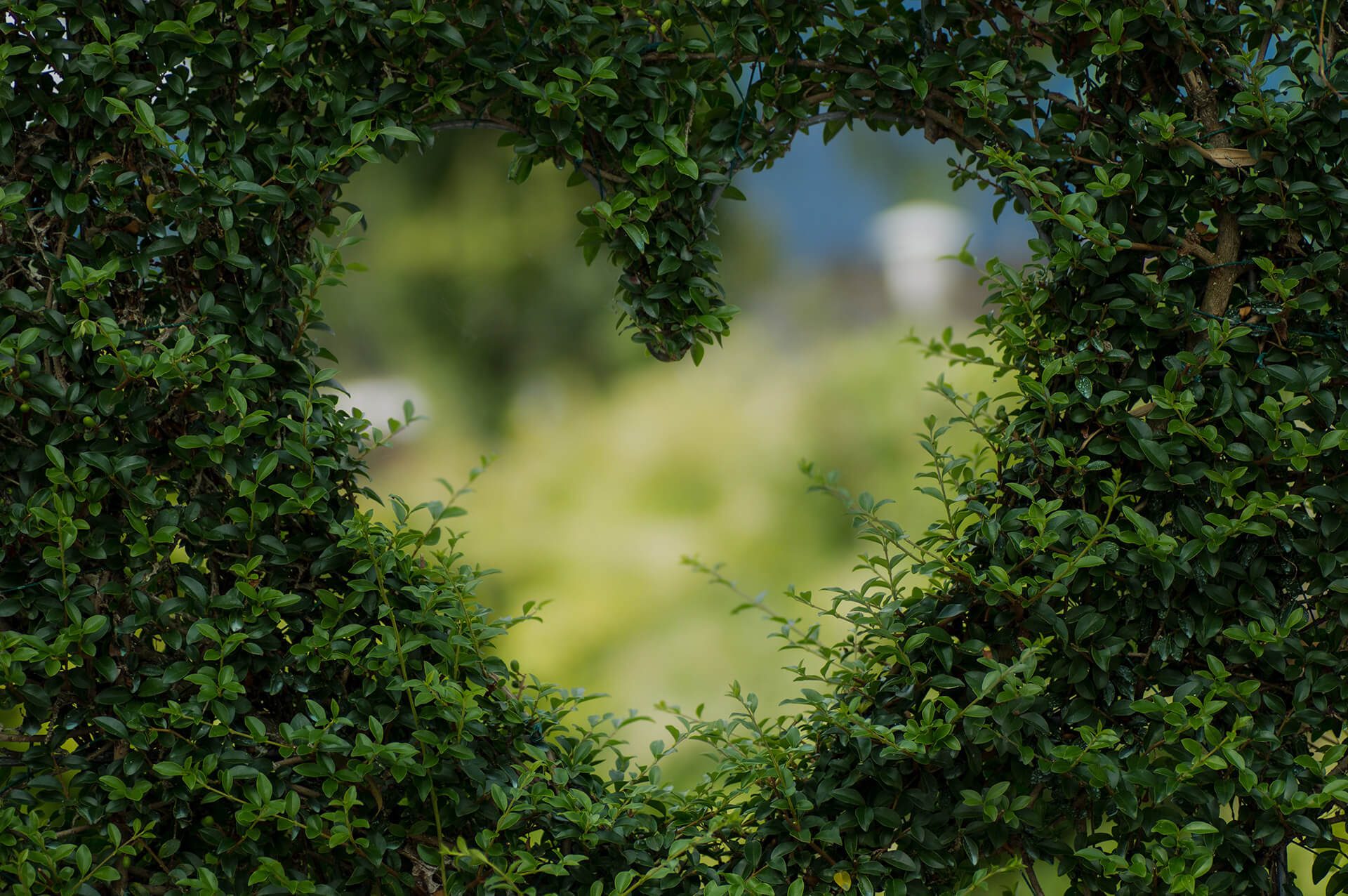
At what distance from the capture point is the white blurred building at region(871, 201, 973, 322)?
4.27 meters

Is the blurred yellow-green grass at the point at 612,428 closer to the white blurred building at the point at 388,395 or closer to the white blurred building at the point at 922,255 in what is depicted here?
the white blurred building at the point at 388,395

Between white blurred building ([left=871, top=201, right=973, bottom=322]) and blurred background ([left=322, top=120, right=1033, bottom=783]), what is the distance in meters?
0.01

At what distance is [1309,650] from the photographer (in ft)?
4.83

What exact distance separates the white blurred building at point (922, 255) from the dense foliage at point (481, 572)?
2.68 m

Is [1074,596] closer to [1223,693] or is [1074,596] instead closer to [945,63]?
Answer: [1223,693]

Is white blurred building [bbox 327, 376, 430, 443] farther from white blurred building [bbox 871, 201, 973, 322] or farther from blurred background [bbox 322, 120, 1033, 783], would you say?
white blurred building [bbox 871, 201, 973, 322]

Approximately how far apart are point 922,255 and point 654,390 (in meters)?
1.42

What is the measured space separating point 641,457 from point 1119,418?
8.59ft

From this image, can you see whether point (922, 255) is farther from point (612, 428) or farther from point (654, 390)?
point (612, 428)

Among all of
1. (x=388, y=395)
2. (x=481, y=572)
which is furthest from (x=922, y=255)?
(x=481, y=572)

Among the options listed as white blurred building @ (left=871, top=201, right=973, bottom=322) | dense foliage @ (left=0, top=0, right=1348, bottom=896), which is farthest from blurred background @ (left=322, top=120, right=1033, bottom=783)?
dense foliage @ (left=0, top=0, right=1348, bottom=896)

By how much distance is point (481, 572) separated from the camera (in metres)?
1.60

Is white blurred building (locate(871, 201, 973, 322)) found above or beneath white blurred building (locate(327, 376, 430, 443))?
beneath

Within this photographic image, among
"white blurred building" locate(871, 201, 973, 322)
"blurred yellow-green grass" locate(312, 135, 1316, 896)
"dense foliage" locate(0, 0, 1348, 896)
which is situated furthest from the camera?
"white blurred building" locate(871, 201, 973, 322)
